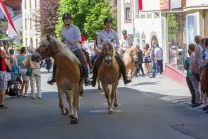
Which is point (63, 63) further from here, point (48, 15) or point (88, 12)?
point (48, 15)

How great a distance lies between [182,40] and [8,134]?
16603mm

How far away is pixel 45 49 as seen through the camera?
47.5 feet

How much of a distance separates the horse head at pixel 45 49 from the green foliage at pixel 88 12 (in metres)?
44.2

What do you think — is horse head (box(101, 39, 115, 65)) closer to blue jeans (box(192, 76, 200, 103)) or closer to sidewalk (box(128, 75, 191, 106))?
blue jeans (box(192, 76, 200, 103))

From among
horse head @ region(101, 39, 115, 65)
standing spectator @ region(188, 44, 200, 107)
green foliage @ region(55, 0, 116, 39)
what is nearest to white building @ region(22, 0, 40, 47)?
green foliage @ region(55, 0, 116, 39)

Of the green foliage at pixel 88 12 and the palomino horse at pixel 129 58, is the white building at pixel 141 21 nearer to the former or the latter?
the green foliage at pixel 88 12

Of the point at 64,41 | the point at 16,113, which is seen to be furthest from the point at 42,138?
the point at 16,113

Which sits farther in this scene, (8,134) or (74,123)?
(74,123)

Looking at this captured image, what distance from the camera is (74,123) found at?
555 inches

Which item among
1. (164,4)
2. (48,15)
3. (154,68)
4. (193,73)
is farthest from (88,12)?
(193,73)

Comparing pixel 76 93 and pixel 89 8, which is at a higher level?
pixel 89 8

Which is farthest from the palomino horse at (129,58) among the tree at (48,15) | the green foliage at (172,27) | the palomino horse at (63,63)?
the tree at (48,15)

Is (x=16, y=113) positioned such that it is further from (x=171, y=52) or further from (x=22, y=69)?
(x=171, y=52)

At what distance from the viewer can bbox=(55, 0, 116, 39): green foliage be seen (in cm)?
5900
